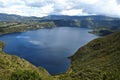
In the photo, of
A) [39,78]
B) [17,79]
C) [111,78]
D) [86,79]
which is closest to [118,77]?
[111,78]

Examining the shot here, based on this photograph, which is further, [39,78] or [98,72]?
[98,72]

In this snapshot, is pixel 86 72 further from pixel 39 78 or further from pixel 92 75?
pixel 39 78

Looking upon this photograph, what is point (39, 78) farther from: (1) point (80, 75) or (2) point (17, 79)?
(1) point (80, 75)

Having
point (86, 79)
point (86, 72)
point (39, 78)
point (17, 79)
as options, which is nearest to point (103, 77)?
point (86, 79)

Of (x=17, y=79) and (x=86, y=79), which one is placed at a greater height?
(x=17, y=79)

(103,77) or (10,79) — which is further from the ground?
(10,79)

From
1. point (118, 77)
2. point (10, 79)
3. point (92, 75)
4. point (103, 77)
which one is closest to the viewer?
point (10, 79)

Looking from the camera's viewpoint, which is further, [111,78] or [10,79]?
[111,78]

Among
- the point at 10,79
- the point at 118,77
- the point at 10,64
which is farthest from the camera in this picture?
the point at 10,64

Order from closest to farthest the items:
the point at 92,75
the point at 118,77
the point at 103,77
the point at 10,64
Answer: the point at 118,77 < the point at 103,77 < the point at 92,75 < the point at 10,64
